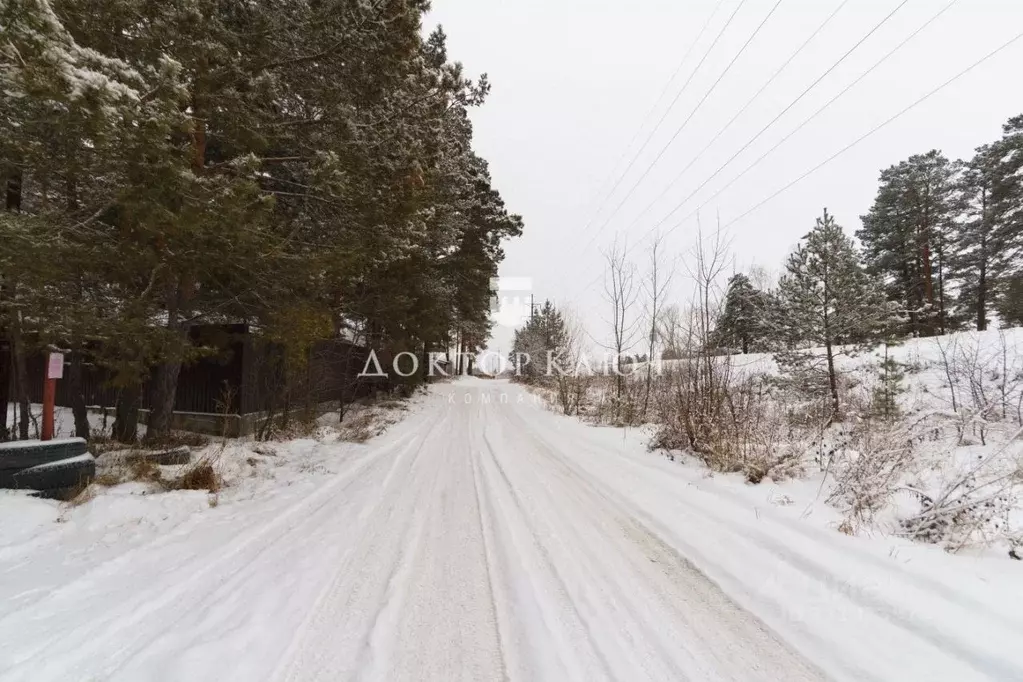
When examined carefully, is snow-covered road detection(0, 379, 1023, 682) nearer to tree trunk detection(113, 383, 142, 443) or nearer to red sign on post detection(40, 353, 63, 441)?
red sign on post detection(40, 353, 63, 441)

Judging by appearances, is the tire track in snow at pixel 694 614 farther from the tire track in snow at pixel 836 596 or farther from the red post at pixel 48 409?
the red post at pixel 48 409

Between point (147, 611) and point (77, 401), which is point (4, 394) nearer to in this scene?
point (77, 401)

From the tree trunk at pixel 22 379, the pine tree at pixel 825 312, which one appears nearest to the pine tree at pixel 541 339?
the pine tree at pixel 825 312

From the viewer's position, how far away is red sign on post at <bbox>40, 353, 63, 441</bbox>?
13.9 ft

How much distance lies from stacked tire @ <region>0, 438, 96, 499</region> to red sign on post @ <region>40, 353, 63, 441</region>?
282mm

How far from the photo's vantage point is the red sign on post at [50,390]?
4230mm

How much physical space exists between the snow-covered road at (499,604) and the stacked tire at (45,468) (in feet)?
3.55

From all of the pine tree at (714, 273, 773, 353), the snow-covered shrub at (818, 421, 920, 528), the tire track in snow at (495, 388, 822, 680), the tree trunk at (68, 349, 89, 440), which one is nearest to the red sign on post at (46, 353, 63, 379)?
the tree trunk at (68, 349, 89, 440)

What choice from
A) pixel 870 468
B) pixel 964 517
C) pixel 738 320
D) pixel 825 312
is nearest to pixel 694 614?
pixel 964 517

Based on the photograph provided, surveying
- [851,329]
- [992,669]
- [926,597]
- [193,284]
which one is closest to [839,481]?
[926,597]

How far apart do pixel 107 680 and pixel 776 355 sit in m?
18.4

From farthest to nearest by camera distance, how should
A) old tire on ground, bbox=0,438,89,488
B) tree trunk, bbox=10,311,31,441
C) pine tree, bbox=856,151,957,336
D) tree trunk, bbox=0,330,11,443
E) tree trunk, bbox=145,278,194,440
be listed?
1. pine tree, bbox=856,151,957,336
2. tree trunk, bbox=145,278,194,440
3. tree trunk, bbox=0,330,11,443
4. tree trunk, bbox=10,311,31,441
5. old tire on ground, bbox=0,438,89,488

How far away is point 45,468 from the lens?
4.00 m

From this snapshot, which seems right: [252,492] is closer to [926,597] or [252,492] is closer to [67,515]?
[67,515]
